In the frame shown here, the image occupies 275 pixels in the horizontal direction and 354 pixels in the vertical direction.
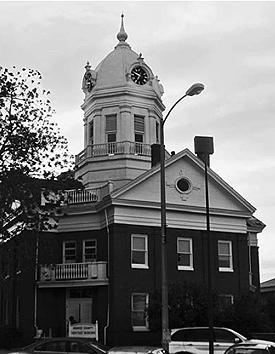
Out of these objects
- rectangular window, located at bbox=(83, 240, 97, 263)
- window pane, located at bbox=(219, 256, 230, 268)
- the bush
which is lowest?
the bush

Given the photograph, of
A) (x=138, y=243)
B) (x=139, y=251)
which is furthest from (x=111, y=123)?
(x=139, y=251)

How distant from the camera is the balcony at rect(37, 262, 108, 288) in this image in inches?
1427

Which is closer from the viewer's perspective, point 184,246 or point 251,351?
point 251,351

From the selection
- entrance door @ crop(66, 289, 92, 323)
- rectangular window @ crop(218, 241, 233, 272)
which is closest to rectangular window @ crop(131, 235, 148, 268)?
entrance door @ crop(66, 289, 92, 323)

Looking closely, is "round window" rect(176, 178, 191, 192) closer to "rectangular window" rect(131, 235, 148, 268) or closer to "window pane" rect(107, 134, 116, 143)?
"rectangular window" rect(131, 235, 148, 268)

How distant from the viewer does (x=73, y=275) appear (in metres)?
36.7

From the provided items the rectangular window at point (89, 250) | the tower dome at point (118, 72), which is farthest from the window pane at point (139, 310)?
the tower dome at point (118, 72)

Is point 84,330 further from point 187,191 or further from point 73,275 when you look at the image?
point 187,191

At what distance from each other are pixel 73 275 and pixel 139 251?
389 centimetres

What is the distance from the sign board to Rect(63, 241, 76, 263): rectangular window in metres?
5.83

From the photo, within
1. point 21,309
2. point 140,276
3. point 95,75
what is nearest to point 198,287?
point 140,276

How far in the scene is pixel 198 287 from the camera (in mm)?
33125

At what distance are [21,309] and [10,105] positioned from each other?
13429mm

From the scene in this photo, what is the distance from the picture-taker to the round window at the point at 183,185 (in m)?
38.9
